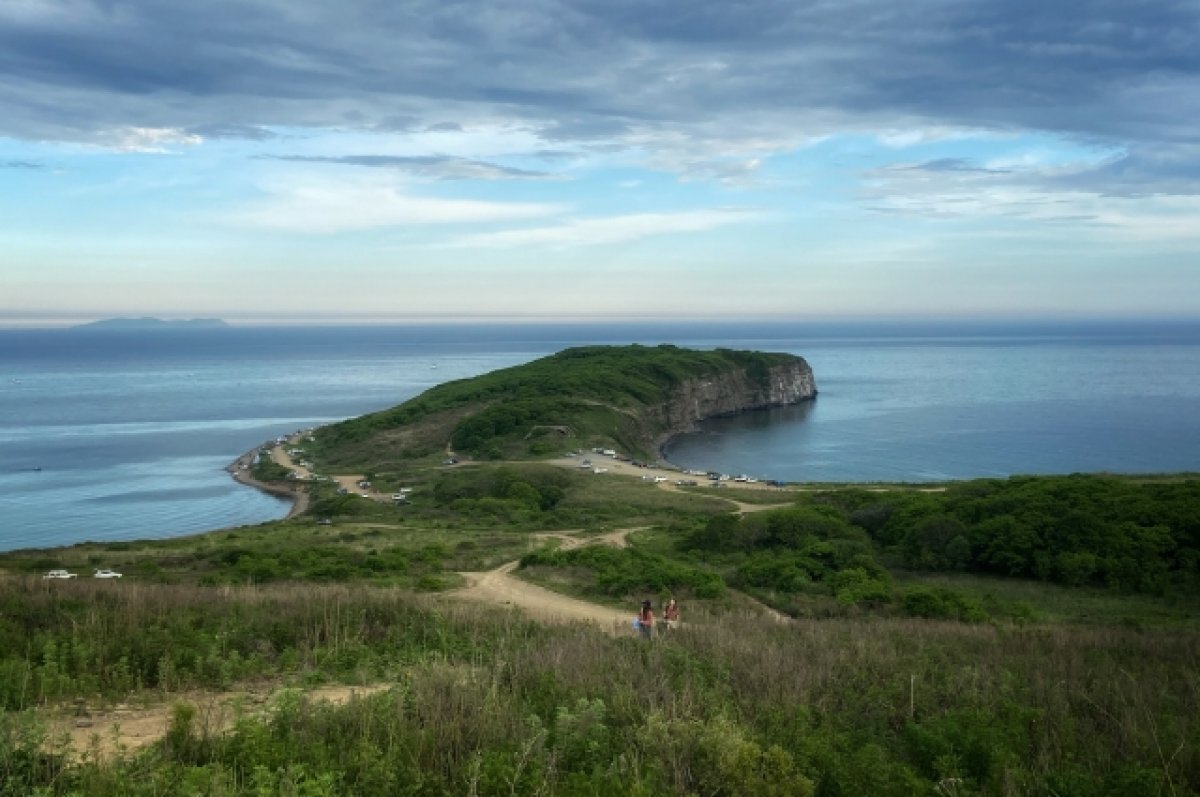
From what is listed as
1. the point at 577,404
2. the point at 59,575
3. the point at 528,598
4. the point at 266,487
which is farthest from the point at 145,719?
the point at 577,404

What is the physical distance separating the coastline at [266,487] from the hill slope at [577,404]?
763 cm

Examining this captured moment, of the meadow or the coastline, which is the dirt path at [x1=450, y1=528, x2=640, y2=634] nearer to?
the meadow

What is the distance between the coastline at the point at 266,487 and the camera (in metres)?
67.6

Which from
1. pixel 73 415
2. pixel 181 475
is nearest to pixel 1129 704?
pixel 181 475

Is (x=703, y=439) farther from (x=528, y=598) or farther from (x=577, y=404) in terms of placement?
(x=528, y=598)

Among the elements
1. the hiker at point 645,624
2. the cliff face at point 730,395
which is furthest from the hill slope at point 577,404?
the hiker at point 645,624

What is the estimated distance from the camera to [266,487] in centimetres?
7625

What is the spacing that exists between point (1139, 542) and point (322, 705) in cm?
3292

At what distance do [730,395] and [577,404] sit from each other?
155 feet

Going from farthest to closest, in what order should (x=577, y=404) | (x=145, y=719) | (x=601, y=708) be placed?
(x=577, y=404)
(x=145, y=719)
(x=601, y=708)

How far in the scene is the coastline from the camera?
6756 cm

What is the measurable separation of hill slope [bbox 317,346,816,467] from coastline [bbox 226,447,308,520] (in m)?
7.63

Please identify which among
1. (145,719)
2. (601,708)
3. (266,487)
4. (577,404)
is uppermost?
(601,708)

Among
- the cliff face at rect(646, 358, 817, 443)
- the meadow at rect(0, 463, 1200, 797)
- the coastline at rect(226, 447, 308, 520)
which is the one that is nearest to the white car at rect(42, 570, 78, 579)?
the meadow at rect(0, 463, 1200, 797)
